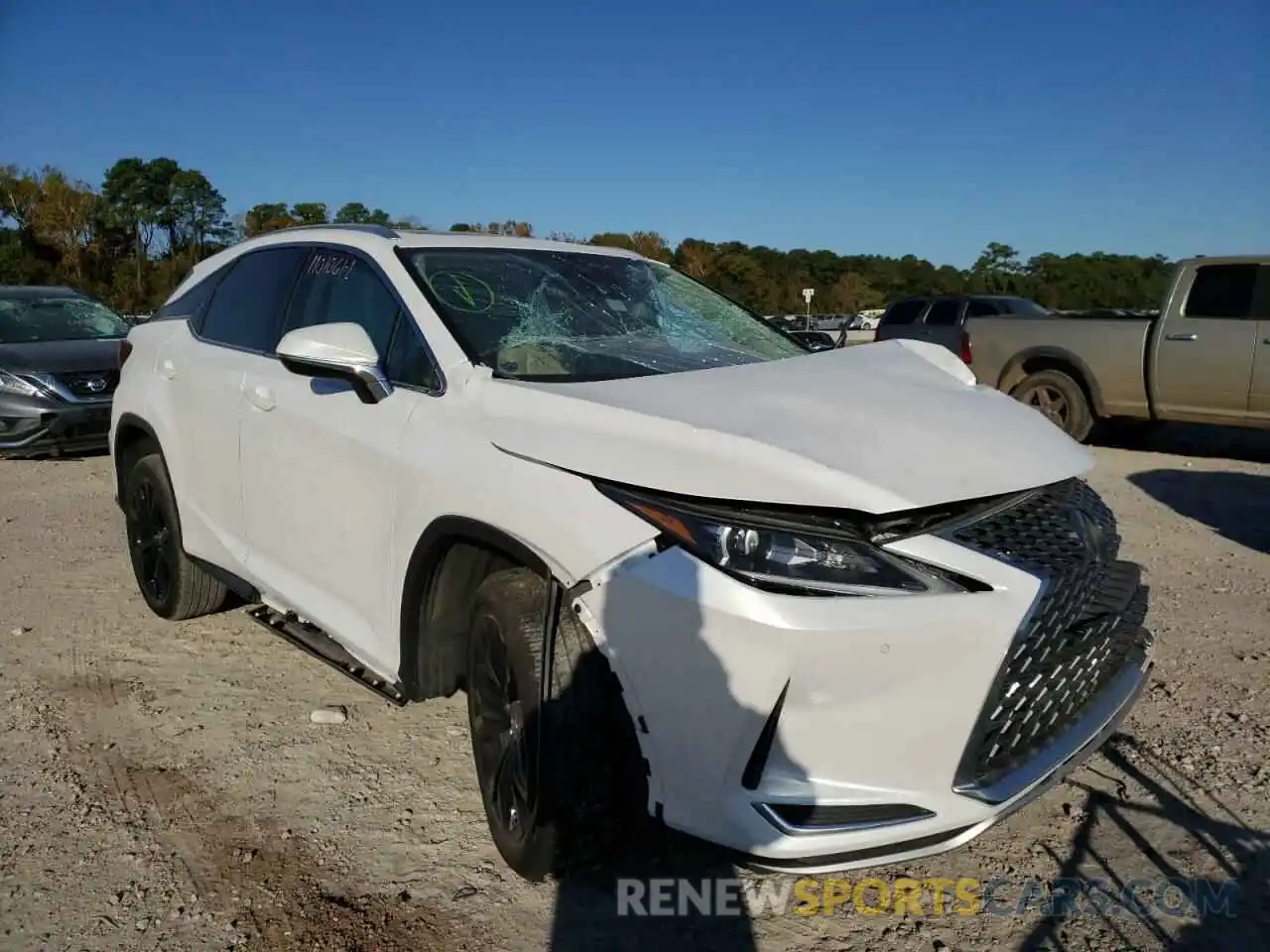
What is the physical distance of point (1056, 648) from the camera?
238cm

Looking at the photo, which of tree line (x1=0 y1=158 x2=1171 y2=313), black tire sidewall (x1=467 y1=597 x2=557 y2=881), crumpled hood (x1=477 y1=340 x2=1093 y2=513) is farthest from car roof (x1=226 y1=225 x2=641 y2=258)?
tree line (x1=0 y1=158 x2=1171 y2=313)

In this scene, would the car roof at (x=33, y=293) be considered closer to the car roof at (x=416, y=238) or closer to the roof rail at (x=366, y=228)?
the car roof at (x=416, y=238)

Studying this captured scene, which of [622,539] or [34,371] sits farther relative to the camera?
[34,371]

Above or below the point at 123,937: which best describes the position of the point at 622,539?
above

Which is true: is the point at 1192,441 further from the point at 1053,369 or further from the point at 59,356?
the point at 59,356

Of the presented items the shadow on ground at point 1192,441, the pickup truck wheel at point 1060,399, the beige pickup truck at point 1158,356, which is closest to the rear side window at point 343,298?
the pickup truck wheel at point 1060,399

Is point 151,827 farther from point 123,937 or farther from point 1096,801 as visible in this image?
point 1096,801

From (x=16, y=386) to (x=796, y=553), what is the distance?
9446 millimetres

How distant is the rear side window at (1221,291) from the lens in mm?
9047

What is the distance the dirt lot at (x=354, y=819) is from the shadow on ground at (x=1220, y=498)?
1879 mm

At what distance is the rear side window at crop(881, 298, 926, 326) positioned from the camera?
51.4ft

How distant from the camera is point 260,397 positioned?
12.0ft

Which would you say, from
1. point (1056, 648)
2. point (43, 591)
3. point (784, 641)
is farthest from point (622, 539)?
point (43, 591)

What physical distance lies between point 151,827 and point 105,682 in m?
1.33
